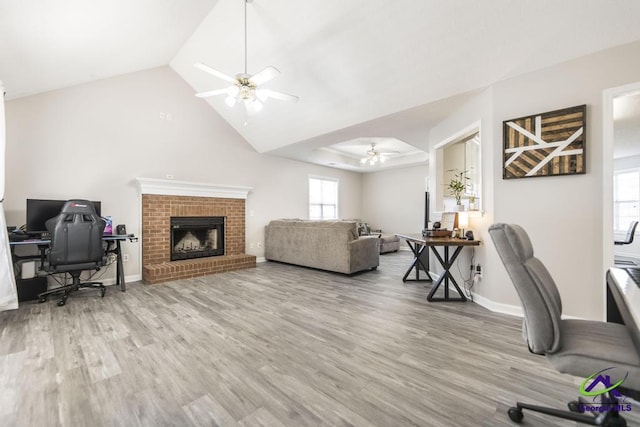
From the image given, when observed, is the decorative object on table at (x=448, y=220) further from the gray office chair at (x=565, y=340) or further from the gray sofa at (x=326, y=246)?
the gray office chair at (x=565, y=340)

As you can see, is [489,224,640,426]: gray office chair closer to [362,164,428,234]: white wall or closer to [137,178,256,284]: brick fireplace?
[137,178,256,284]: brick fireplace

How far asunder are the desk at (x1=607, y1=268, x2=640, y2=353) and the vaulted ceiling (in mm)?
2152

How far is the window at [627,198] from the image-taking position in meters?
5.59

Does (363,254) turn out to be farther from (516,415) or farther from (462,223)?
(516,415)

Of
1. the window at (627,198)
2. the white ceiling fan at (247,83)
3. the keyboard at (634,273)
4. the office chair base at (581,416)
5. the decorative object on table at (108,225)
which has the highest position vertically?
the white ceiling fan at (247,83)

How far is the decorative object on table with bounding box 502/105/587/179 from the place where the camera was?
7.98 feet

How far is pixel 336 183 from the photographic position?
8328 mm

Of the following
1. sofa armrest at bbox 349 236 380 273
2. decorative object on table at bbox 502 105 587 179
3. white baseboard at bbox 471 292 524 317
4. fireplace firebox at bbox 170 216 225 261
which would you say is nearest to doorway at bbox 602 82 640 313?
decorative object on table at bbox 502 105 587 179

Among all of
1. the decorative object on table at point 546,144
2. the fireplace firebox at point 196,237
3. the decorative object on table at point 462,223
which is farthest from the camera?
the fireplace firebox at point 196,237

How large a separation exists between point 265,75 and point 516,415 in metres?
3.34

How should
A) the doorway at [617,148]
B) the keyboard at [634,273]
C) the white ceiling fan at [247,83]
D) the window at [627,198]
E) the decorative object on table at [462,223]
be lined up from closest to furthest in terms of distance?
the keyboard at [634,273], the doorway at [617,148], the white ceiling fan at [247,83], the decorative object on table at [462,223], the window at [627,198]

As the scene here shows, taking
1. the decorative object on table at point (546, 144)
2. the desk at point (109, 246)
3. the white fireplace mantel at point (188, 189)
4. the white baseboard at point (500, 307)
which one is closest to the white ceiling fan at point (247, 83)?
the white fireplace mantel at point (188, 189)

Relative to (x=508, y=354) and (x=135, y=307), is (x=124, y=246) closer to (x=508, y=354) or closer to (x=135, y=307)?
(x=135, y=307)

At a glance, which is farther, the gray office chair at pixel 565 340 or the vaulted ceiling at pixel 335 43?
the vaulted ceiling at pixel 335 43
